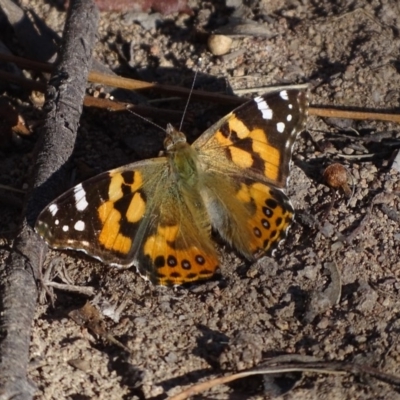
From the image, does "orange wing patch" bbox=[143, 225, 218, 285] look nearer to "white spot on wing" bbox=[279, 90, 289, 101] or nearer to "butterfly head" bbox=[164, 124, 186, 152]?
"butterfly head" bbox=[164, 124, 186, 152]

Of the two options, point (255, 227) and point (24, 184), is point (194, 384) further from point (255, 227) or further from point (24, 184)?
point (24, 184)

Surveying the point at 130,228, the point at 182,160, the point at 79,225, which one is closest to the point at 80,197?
the point at 79,225

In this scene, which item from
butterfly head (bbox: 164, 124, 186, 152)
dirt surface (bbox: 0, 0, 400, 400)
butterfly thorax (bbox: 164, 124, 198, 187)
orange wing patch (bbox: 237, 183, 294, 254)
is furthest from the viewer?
butterfly head (bbox: 164, 124, 186, 152)

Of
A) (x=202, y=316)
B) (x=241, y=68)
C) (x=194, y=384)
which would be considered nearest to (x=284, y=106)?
(x=241, y=68)

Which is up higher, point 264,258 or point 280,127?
point 280,127

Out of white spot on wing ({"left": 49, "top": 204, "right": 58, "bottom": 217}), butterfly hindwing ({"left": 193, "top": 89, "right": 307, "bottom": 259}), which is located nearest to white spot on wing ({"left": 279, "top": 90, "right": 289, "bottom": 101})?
butterfly hindwing ({"left": 193, "top": 89, "right": 307, "bottom": 259})

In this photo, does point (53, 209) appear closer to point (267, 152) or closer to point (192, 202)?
point (192, 202)
